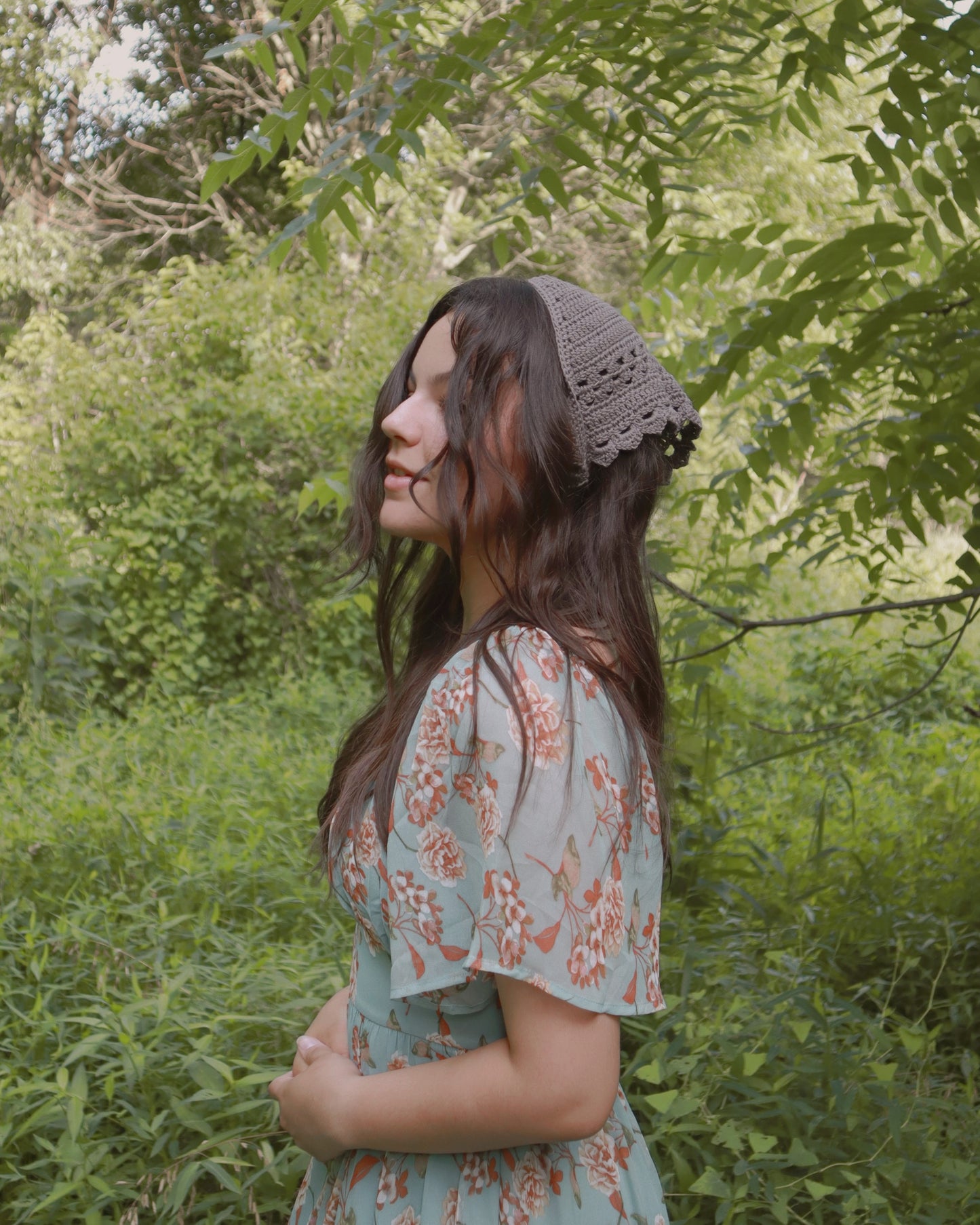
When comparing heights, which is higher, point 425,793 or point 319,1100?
point 425,793

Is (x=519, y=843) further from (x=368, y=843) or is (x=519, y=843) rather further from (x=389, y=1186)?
(x=389, y=1186)

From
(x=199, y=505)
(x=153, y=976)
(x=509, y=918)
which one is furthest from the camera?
(x=199, y=505)

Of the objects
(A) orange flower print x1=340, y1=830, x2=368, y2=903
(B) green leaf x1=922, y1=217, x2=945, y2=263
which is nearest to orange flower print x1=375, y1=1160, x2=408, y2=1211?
(A) orange flower print x1=340, y1=830, x2=368, y2=903

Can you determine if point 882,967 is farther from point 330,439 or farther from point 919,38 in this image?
point 330,439

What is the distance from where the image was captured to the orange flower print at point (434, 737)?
104 centimetres

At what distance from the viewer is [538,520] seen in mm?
1173

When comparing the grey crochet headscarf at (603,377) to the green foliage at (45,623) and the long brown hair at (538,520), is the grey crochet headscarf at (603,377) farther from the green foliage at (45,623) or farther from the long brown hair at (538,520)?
the green foliage at (45,623)

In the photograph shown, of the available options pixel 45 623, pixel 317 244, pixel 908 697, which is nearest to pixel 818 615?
pixel 908 697

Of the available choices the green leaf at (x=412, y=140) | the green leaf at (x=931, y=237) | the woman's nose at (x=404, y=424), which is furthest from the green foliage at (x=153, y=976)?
the green leaf at (x=931, y=237)

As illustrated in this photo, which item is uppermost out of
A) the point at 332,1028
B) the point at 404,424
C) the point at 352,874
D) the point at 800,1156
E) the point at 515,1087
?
the point at 404,424

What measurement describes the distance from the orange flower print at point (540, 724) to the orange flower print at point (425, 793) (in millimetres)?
102

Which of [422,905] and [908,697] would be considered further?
[908,697]

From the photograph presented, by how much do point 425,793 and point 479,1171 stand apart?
1.21ft

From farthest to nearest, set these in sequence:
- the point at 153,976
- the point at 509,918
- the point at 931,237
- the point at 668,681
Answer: the point at 668,681 → the point at 153,976 → the point at 931,237 → the point at 509,918
